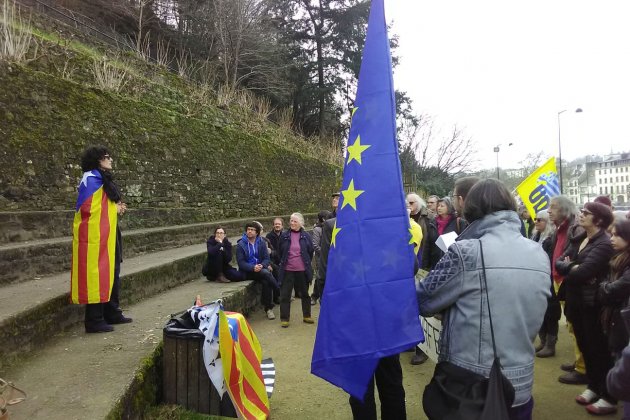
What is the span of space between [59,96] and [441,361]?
281 inches

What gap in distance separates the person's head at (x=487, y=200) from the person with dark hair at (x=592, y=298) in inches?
86.4

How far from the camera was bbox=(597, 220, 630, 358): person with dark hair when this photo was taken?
3176mm

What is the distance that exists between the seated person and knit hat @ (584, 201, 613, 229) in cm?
514

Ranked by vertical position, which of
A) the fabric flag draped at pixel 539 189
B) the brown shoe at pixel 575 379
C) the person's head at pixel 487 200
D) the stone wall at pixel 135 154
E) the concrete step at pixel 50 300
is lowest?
the brown shoe at pixel 575 379

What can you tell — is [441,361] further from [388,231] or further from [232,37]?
[232,37]

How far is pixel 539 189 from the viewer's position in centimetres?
719

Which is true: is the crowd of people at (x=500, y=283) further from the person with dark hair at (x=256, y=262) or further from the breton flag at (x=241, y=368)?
the breton flag at (x=241, y=368)

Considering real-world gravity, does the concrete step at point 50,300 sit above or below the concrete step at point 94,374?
above

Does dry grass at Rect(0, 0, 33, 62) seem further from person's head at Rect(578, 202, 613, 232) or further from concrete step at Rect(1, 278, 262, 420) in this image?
person's head at Rect(578, 202, 613, 232)

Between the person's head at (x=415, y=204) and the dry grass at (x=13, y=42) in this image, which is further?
the dry grass at (x=13, y=42)

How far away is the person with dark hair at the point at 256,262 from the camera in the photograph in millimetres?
7098

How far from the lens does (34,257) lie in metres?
5.11

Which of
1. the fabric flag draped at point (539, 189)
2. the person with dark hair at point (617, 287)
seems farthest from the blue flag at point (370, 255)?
the fabric flag draped at point (539, 189)

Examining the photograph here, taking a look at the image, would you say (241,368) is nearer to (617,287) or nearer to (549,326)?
(617,287)
